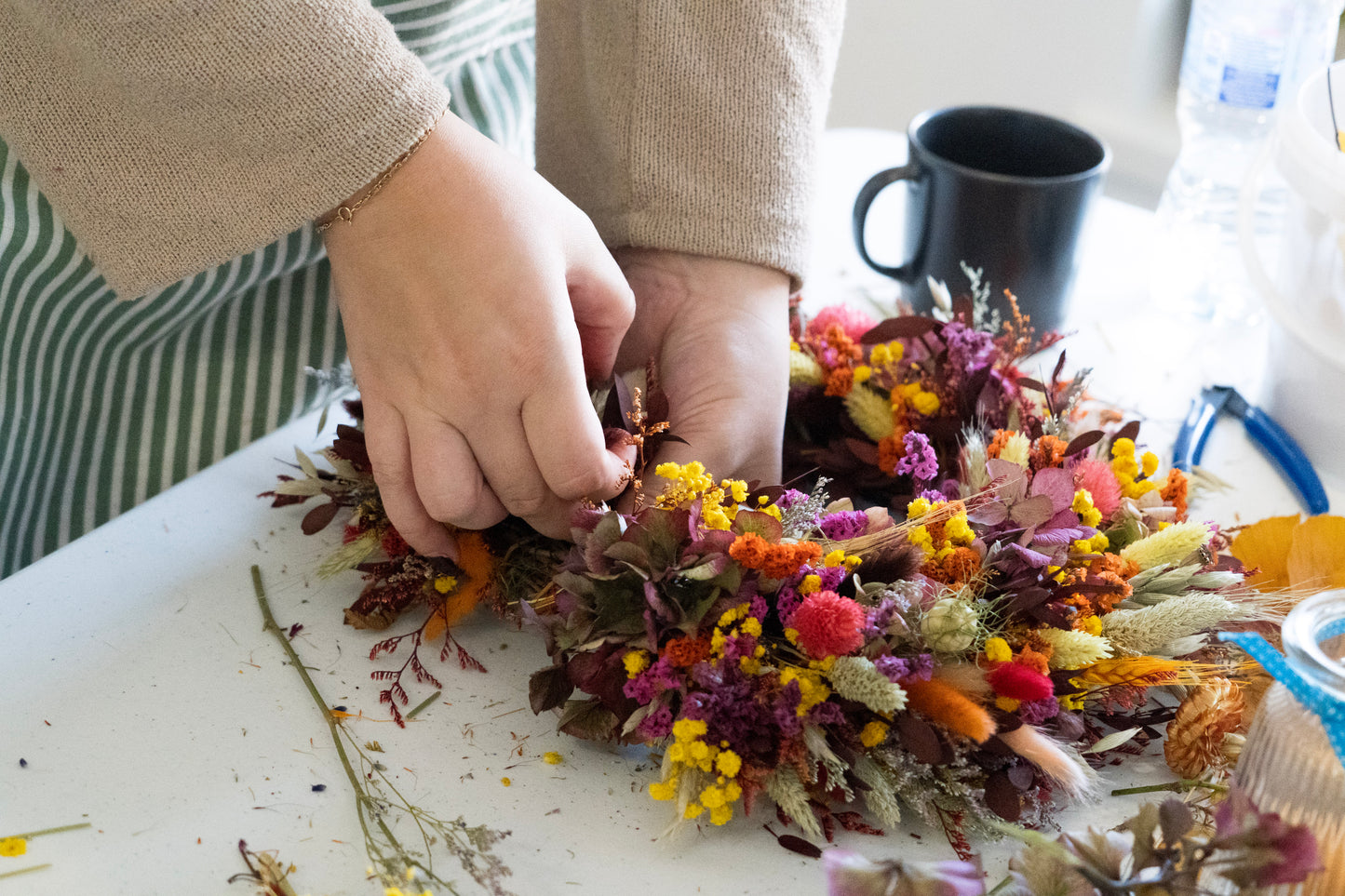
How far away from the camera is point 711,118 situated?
0.64m

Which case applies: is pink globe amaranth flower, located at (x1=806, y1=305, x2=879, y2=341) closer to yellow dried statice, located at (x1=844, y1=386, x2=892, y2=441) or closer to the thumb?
yellow dried statice, located at (x1=844, y1=386, x2=892, y2=441)

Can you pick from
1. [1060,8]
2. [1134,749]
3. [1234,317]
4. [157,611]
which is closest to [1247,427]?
[1234,317]

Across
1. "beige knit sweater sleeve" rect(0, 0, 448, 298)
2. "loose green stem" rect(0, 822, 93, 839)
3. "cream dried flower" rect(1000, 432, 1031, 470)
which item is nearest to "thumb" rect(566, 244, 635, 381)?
"beige knit sweater sleeve" rect(0, 0, 448, 298)

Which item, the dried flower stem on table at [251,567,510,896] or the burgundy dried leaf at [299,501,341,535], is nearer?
the dried flower stem on table at [251,567,510,896]

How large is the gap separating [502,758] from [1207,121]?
1003 millimetres

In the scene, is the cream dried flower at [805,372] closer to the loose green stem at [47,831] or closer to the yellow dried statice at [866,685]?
the yellow dried statice at [866,685]

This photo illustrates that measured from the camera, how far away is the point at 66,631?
56 centimetres

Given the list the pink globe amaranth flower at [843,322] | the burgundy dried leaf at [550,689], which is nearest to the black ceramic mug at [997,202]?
the pink globe amaranth flower at [843,322]

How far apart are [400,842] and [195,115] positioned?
13.4 inches

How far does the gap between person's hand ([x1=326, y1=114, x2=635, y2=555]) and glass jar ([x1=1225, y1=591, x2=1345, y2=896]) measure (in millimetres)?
302

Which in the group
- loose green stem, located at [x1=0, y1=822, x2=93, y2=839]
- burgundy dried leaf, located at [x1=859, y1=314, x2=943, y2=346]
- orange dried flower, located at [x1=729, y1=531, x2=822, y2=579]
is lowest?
loose green stem, located at [x1=0, y1=822, x2=93, y2=839]

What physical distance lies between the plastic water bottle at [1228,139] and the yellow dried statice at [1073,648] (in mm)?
541

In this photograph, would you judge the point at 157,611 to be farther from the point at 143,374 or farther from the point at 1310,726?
the point at 1310,726

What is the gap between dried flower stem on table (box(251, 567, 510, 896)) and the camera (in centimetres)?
44
